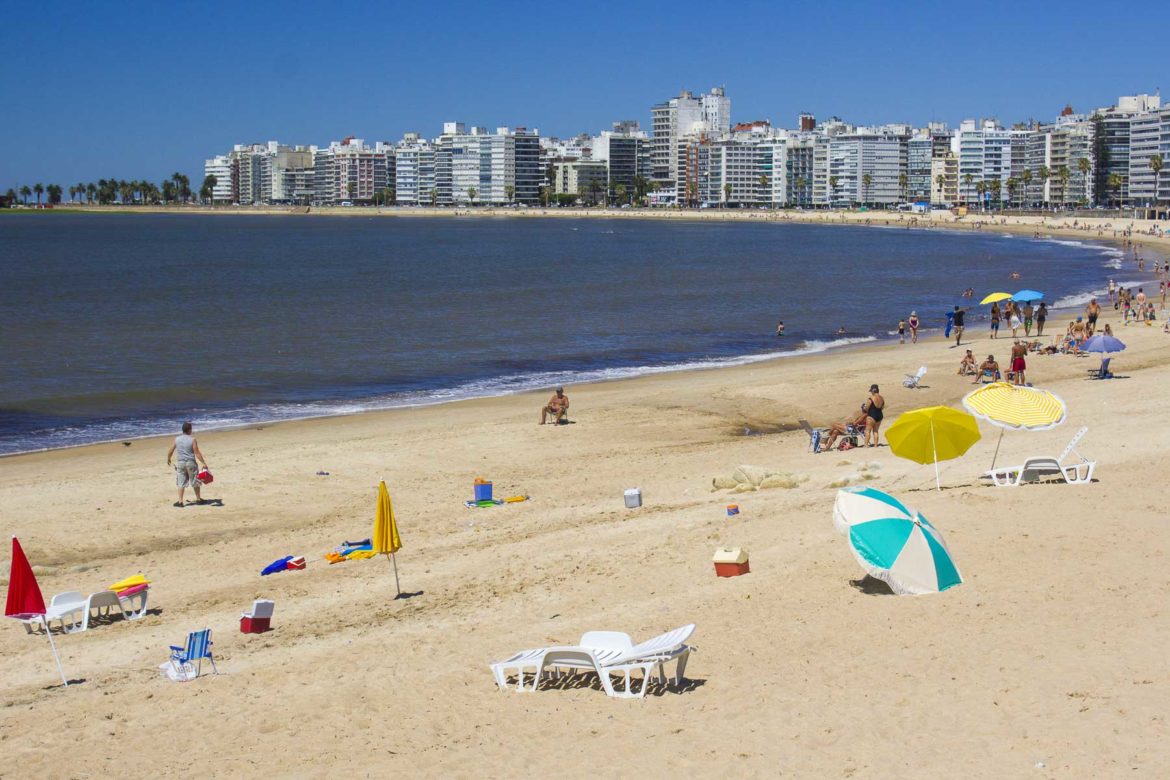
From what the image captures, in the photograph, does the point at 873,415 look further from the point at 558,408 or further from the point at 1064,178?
the point at 1064,178

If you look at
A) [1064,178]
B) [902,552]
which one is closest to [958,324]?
[902,552]

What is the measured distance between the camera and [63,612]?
11.6 m

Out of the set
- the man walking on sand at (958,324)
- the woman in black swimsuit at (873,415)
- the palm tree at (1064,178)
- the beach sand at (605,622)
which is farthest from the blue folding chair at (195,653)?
the palm tree at (1064,178)

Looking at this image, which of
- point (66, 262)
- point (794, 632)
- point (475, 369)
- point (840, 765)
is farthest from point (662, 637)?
point (66, 262)

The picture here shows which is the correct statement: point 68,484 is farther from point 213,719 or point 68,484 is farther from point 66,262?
point 66,262

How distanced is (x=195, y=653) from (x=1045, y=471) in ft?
33.0

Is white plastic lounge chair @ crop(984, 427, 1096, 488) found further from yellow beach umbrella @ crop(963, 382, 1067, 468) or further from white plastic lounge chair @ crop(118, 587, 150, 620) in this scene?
white plastic lounge chair @ crop(118, 587, 150, 620)

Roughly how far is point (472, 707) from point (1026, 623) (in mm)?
4537

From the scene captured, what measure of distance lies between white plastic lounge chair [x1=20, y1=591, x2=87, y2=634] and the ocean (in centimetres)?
1262

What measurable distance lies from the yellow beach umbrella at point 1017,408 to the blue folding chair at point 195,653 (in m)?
9.18

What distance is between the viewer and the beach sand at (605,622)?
8219mm

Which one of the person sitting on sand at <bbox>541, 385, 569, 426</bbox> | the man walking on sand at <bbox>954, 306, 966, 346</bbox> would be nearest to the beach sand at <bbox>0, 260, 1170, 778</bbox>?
the person sitting on sand at <bbox>541, 385, 569, 426</bbox>

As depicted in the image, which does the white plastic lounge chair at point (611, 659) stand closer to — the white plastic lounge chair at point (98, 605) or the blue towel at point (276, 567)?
the white plastic lounge chair at point (98, 605)

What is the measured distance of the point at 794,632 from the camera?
33.5 feet
